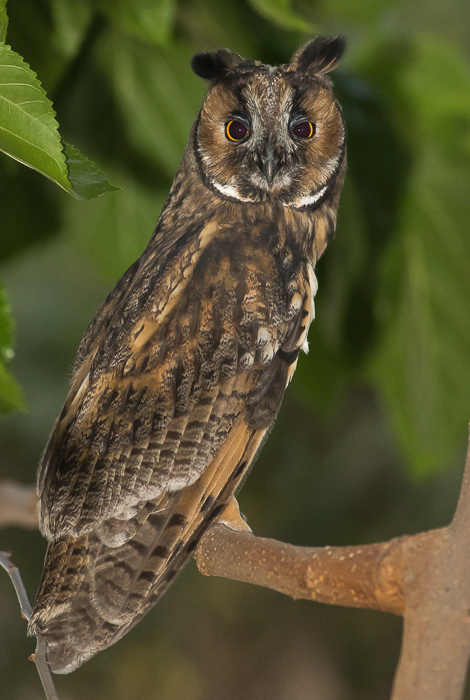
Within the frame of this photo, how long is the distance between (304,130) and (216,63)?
7.7 inches

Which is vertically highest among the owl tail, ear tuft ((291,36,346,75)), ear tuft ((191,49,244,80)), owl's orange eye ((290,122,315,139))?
ear tuft ((291,36,346,75))

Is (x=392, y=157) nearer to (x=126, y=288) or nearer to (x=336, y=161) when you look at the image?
(x=336, y=161)

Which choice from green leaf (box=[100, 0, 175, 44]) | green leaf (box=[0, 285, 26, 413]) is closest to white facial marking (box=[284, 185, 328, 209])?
green leaf (box=[100, 0, 175, 44])

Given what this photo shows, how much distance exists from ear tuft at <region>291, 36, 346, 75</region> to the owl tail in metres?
0.71

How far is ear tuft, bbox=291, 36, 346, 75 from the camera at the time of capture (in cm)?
137

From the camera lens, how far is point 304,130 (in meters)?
1.42

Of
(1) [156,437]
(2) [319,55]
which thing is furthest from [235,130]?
(1) [156,437]

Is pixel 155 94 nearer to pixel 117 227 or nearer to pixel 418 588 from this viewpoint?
pixel 117 227

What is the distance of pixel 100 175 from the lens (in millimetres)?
790

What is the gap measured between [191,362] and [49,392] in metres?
1.96

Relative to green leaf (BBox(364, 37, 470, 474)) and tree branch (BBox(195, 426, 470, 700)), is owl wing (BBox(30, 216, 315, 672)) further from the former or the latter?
green leaf (BBox(364, 37, 470, 474))

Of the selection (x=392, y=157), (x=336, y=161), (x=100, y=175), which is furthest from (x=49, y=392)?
(x=100, y=175)

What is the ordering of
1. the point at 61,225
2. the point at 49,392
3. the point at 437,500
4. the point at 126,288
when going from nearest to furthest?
the point at 126,288 < the point at 61,225 < the point at 49,392 < the point at 437,500

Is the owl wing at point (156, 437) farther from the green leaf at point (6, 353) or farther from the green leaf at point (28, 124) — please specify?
the green leaf at point (28, 124)
